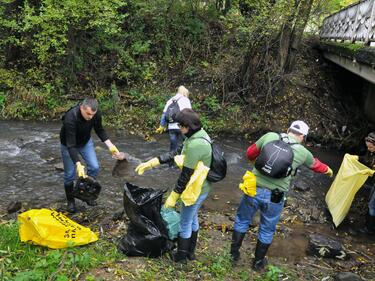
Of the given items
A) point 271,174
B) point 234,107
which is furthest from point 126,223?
point 234,107

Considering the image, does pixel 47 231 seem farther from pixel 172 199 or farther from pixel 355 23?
pixel 355 23

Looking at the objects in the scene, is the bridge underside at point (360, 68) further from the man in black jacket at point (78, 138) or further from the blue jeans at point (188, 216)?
the man in black jacket at point (78, 138)

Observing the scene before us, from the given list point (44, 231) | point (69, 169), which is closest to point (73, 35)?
point (69, 169)

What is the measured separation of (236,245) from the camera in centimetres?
510

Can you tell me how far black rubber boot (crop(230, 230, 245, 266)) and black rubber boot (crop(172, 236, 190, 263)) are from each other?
696mm

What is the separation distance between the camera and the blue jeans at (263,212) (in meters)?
4.71

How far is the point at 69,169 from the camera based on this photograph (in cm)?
579

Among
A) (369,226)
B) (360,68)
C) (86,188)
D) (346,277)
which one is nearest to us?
(346,277)

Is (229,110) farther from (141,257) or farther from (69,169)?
(141,257)

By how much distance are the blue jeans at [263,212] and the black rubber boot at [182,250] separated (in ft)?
2.43

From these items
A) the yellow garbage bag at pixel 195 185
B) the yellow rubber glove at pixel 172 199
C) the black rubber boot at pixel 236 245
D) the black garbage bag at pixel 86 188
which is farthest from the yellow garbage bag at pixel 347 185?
the black garbage bag at pixel 86 188

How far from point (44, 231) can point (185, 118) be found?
6.63 feet

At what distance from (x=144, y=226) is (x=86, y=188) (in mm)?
1321

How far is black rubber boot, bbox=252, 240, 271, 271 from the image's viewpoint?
496 centimetres
